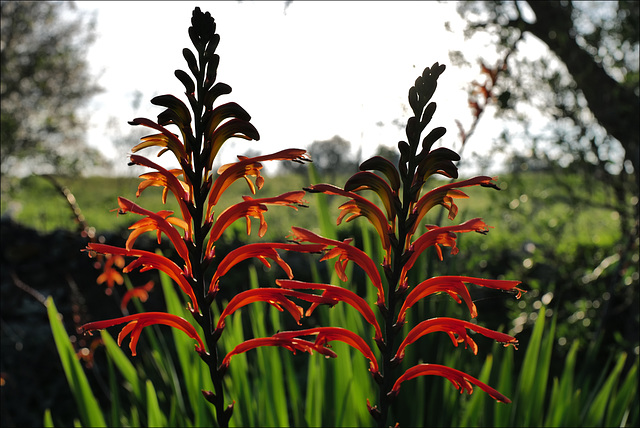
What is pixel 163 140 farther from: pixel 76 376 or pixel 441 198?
pixel 76 376

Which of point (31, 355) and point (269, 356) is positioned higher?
point (269, 356)

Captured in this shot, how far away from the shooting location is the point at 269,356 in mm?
2273

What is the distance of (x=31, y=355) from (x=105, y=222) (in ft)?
17.9

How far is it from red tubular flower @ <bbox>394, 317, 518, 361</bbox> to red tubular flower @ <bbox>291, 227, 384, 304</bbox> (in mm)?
89

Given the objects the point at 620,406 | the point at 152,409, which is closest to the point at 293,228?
the point at 152,409

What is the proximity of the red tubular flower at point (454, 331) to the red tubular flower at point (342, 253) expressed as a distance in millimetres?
89

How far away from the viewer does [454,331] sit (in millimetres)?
1020

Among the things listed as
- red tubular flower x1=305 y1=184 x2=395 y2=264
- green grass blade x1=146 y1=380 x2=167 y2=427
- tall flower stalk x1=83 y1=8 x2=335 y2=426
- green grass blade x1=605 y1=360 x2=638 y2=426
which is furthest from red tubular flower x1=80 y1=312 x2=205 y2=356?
green grass blade x1=605 y1=360 x2=638 y2=426

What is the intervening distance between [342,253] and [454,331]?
26 centimetres

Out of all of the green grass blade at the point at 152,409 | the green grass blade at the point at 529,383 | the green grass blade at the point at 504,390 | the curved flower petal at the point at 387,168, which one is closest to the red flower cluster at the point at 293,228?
the curved flower petal at the point at 387,168

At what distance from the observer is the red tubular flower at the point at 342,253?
952 millimetres

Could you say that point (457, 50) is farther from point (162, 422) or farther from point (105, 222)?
point (105, 222)

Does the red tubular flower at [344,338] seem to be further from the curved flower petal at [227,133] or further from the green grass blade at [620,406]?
the green grass blade at [620,406]

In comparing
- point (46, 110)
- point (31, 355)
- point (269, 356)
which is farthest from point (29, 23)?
point (269, 356)
